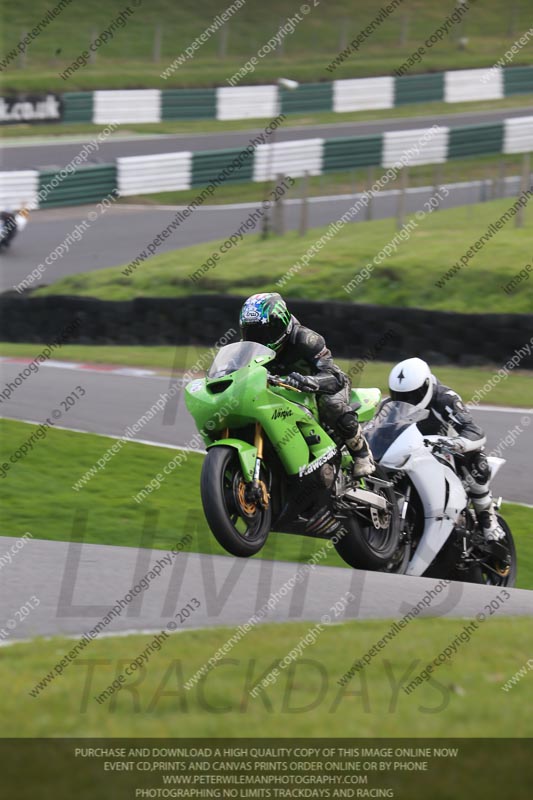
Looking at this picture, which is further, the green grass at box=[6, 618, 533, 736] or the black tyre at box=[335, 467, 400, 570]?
the black tyre at box=[335, 467, 400, 570]

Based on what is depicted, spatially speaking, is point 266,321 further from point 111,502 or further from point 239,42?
point 239,42

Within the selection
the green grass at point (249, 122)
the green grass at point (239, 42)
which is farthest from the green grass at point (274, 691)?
the green grass at point (239, 42)

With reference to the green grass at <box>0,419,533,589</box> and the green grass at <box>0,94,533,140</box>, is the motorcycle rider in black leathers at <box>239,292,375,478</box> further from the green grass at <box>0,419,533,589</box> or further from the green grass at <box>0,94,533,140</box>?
the green grass at <box>0,94,533,140</box>

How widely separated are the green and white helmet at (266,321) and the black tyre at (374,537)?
107 centimetres

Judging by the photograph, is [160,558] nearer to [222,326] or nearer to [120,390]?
[120,390]

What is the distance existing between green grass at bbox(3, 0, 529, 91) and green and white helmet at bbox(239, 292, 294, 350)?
917 inches

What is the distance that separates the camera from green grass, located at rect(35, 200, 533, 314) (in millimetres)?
16875

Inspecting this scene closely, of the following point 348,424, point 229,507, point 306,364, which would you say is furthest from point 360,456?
point 229,507

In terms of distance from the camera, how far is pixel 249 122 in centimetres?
3059

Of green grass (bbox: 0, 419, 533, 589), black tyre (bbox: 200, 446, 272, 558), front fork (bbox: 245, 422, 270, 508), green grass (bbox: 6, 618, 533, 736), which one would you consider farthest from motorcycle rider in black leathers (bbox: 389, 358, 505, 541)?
green grass (bbox: 6, 618, 533, 736)

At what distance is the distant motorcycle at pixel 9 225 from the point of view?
69.9 feet

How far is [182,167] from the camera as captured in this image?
2508 centimetres

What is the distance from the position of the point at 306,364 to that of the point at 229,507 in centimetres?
120
